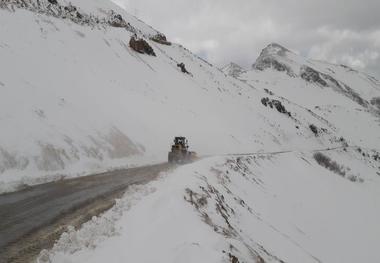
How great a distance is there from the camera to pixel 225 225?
10016 millimetres

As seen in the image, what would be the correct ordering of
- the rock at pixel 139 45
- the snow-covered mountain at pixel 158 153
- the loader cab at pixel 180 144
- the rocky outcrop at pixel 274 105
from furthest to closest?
the rocky outcrop at pixel 274 105
the rock at pixel 139 45
the loader cab at pixel 180 144
the snow-covered mountain at pixel 158 153

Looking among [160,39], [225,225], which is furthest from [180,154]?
[160,39]

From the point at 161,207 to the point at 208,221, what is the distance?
1.21m

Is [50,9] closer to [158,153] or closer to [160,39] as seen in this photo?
[158,153]

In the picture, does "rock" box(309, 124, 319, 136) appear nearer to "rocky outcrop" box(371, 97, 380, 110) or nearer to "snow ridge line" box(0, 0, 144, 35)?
"snow ridge line" box(0, 0, 144, 35)

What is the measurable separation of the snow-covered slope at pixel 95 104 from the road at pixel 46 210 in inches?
60.1

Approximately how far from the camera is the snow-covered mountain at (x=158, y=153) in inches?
328

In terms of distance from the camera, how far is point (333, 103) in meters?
130

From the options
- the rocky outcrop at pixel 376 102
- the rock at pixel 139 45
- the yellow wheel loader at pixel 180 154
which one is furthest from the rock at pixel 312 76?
the yellow wheel loader at pixel 180 154

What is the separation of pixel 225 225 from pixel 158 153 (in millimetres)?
19302

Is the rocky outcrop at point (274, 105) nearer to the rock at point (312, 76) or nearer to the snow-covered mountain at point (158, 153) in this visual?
the snow-covered mountain at point (158, 153)

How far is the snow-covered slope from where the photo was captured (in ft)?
57.1

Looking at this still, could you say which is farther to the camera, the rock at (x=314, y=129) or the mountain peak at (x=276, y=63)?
the mountain peak at (x=276, y=63)

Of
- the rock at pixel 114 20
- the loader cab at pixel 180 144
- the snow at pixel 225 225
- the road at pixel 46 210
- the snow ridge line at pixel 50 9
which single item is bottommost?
the road at pixel 46 210
